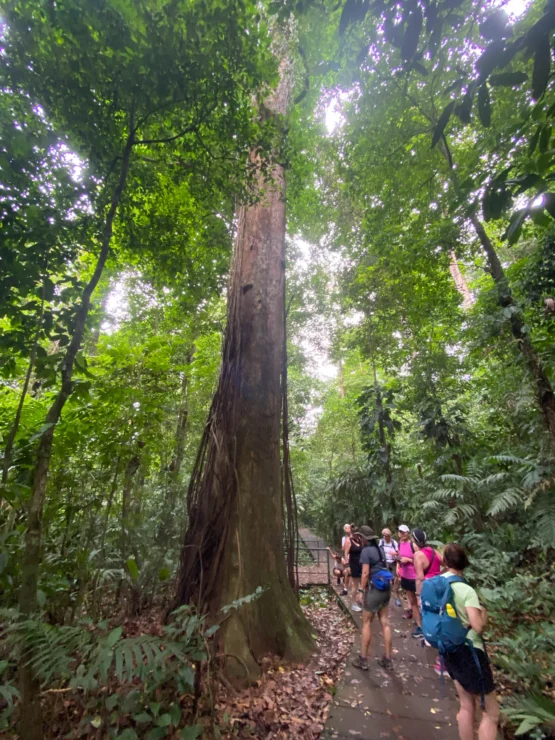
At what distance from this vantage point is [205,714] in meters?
2.42

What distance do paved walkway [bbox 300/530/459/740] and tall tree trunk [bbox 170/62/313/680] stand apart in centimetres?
57

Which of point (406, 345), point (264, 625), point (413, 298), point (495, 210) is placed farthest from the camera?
point (406, 345)

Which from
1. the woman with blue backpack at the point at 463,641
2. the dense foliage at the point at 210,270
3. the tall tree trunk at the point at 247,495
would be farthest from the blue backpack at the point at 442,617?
the tall tree trunk at the point at 247,495

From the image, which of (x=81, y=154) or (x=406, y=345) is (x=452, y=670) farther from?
(x=406, y=345)

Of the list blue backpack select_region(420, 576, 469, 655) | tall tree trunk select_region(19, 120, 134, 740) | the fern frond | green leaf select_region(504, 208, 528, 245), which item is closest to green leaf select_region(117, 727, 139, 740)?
tall tree trunk select_region(19, 120, 134, 740)

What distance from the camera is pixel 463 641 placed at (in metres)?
2.51

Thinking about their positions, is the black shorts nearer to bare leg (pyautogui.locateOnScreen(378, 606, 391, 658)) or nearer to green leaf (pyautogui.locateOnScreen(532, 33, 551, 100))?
bare leg (pyautogui.locateOnScreen(378, 606, 391, 658))

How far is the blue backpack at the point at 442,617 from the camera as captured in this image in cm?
254

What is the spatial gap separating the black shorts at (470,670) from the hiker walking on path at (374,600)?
1.36 metres

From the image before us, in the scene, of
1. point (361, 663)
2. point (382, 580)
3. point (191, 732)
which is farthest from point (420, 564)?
point (191, 732)

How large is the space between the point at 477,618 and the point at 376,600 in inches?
64.6

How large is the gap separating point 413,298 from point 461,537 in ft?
15.3

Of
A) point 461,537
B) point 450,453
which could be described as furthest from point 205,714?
point 450,453

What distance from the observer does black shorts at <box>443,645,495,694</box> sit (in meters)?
2.39
